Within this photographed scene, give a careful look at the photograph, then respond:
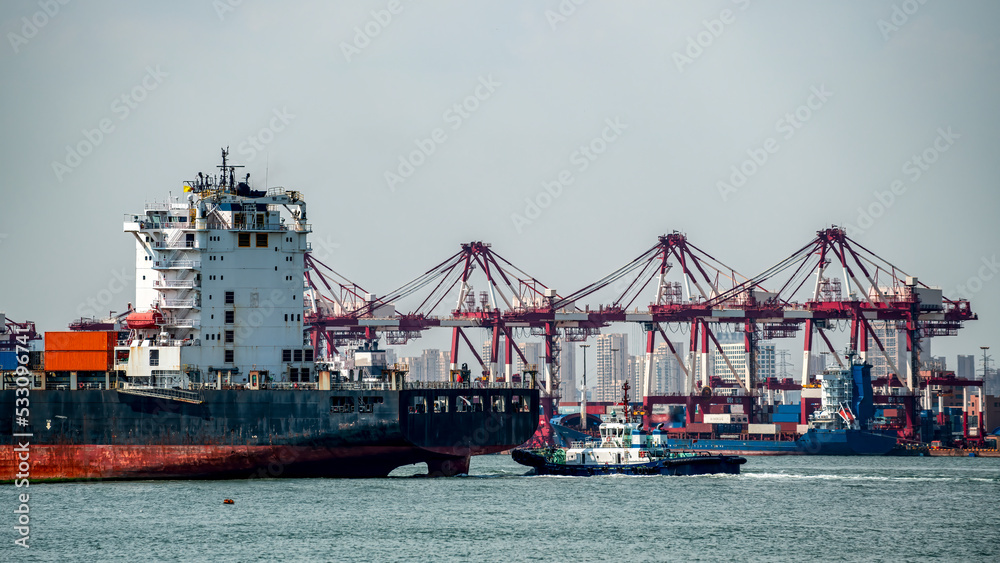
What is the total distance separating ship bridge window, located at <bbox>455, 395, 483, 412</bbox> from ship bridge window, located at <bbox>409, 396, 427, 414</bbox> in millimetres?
1934

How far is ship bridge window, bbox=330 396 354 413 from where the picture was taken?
68.1 metres

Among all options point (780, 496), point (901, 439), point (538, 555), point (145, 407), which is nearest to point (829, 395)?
point (901, 439)

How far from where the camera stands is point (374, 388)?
68875mm

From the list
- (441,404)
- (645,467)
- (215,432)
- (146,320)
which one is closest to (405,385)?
(441,404)

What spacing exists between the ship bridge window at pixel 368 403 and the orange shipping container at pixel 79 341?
13249 mm

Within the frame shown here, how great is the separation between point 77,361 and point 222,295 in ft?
25.5

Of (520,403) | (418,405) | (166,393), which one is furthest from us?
(520,403)

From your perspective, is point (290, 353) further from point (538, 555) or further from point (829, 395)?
point (829, 395)

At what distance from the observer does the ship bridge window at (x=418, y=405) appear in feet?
225

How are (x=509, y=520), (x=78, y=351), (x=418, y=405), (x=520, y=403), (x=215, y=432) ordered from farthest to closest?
(x=520, y=403) → (x=78, y=351) → (x=418, y=405) → (x=215, y=432) → (x=509, y=520)

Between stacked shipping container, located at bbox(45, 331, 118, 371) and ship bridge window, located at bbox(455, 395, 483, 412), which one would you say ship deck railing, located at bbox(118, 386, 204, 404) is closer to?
stacked shipping container, located at bbox(45, 331, 118, 371)

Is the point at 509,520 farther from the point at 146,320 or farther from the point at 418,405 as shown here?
the point at 146,320

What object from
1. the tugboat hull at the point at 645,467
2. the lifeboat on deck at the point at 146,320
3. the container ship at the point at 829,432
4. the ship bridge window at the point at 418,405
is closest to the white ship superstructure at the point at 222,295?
the lifeboat on deck at the point at 146,320

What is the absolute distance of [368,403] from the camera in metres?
68.2
